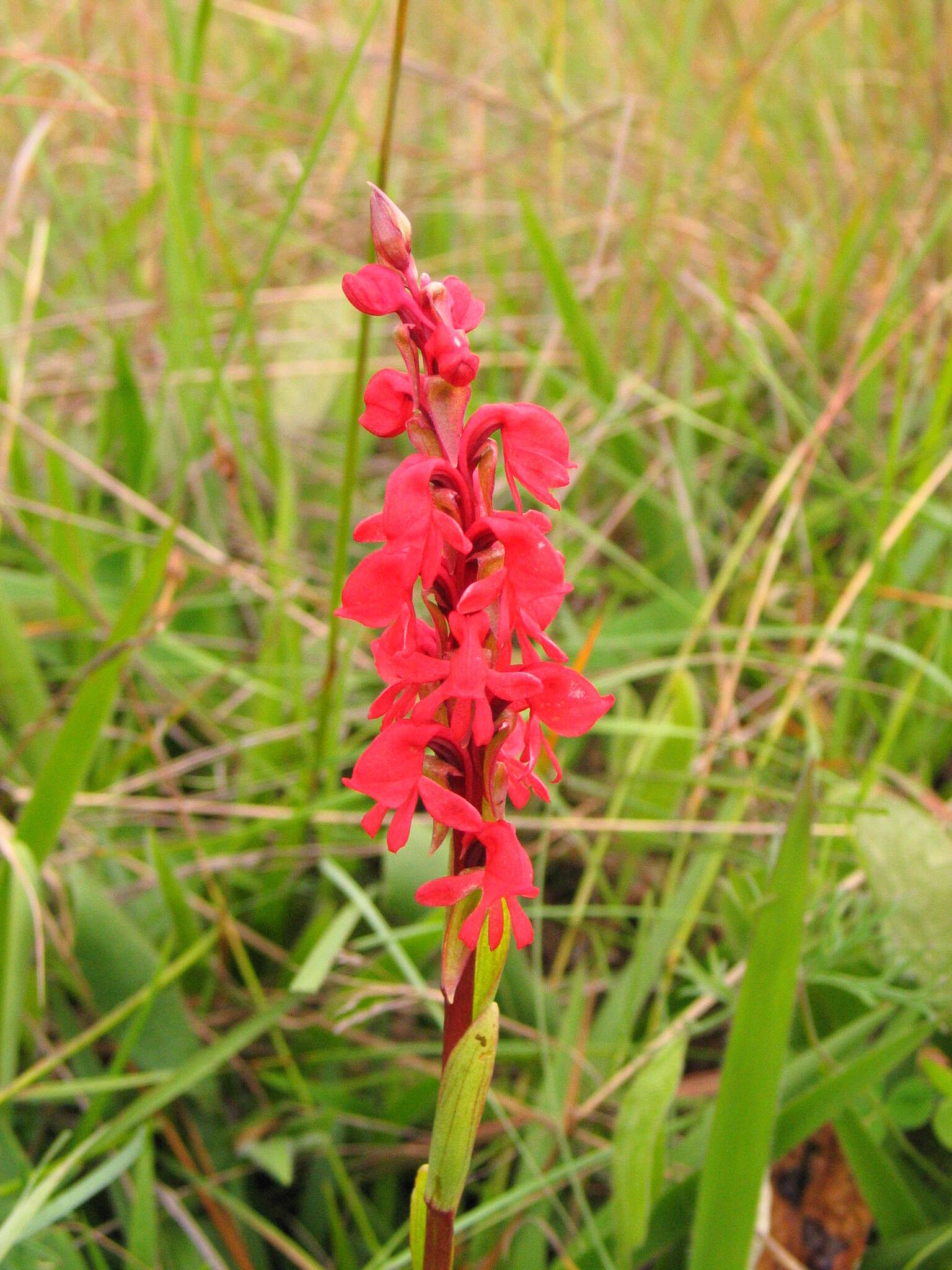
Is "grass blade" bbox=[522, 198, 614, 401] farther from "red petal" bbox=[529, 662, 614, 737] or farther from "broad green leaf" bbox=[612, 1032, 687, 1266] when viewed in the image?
"red petal" bbox=[529, 662, 614, 737]

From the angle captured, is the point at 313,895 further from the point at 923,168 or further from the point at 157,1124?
the point at 923,168

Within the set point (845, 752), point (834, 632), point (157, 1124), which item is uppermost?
point (834, 632)

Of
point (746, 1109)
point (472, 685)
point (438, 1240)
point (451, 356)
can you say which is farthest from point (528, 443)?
point (746, 1109)

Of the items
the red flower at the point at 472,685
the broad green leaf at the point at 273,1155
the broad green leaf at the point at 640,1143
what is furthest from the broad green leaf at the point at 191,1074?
the red flower at the point at 472,685

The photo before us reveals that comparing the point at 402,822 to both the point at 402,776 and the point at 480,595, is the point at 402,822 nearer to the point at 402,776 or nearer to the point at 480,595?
the point at 402,776

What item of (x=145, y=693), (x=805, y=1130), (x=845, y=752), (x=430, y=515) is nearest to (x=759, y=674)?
(x=845, y=752)

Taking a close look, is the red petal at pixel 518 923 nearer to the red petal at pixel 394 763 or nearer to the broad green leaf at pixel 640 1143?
the red petal at pixel 394 763
